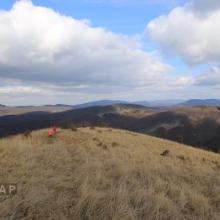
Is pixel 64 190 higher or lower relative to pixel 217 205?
higher

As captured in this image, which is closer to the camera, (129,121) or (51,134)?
(51,134)

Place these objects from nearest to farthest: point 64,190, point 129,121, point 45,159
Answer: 1. point 64,190
2. point 45,159
3. point 129,121

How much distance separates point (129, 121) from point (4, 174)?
15343cm

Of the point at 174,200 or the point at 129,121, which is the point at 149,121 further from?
the point at 174,200

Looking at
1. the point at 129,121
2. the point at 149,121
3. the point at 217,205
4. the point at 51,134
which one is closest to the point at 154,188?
the point at 217,205

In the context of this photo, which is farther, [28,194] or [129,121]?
[129,121]

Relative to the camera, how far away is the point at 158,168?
12.3m

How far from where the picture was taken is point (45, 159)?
468 inches

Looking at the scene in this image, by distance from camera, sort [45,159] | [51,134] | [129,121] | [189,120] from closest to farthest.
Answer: [45,159] < [51,134] < [189,120] < [129,121]

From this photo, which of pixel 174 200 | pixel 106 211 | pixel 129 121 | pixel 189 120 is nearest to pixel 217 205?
pixel 174 200

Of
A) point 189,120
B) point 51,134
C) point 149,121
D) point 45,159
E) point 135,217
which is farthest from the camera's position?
point 149,121

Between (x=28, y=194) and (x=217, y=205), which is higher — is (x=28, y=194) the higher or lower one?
the higher one

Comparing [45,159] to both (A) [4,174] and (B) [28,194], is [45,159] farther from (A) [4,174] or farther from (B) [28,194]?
(B) [28,194]

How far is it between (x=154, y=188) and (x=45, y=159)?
456 cm
